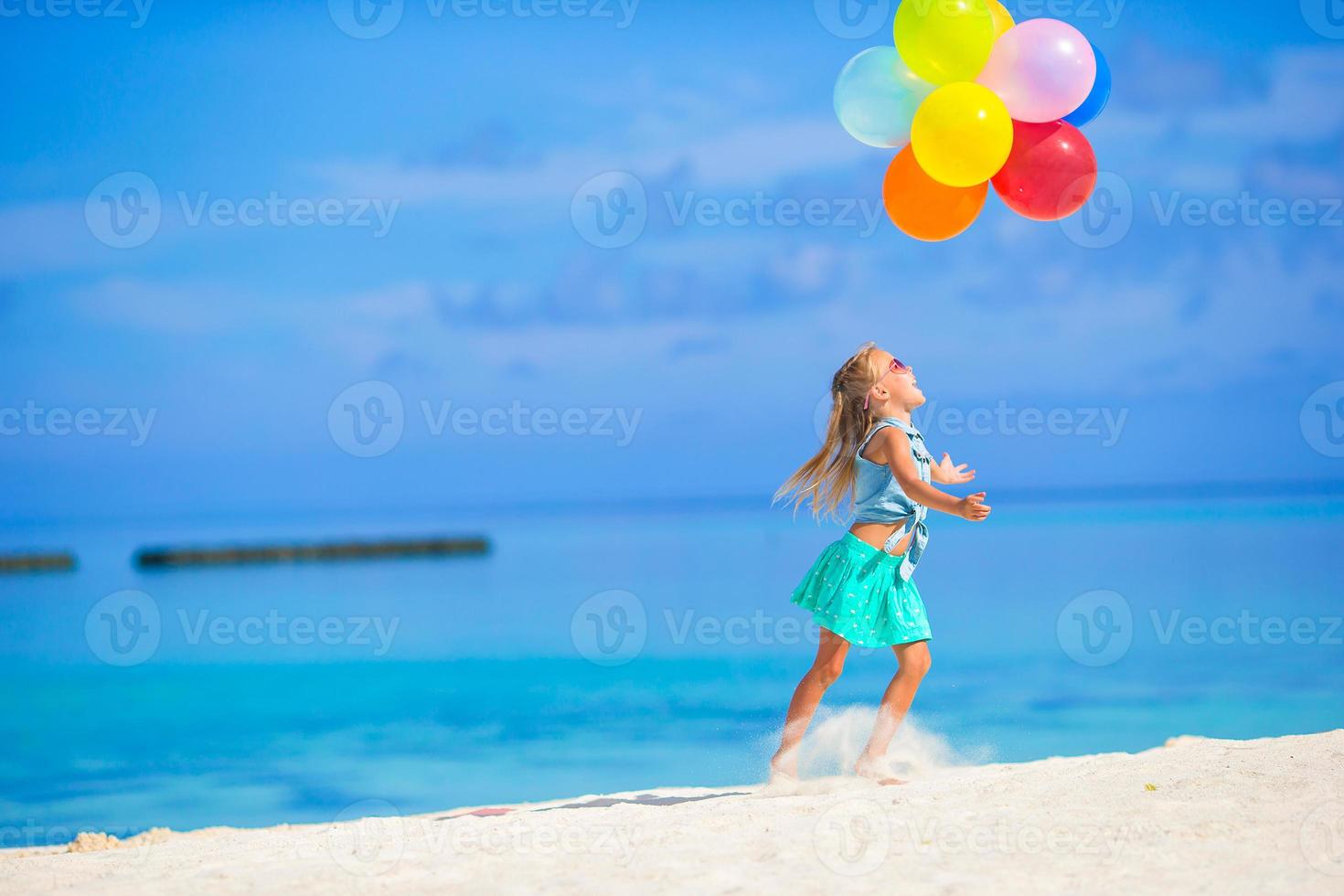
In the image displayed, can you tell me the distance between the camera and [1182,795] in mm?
3633

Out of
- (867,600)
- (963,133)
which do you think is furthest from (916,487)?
(963,133)

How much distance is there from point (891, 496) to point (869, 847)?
1.67 metres

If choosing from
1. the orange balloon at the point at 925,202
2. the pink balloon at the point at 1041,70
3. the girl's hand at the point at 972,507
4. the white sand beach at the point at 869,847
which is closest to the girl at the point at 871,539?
the girl's hand at the point at 972,507

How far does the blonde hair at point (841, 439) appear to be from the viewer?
15.6ft

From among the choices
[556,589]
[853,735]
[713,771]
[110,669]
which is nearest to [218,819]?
[713,771]

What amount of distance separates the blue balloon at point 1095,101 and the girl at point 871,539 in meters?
1.45

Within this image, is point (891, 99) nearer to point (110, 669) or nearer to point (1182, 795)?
point (1182, 795)

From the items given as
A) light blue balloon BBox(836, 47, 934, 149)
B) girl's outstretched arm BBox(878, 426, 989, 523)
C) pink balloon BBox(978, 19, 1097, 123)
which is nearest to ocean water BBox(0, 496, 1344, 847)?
girl's outstretched arm BBox(878, 426, 989, 523)

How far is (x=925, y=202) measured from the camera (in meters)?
5.16

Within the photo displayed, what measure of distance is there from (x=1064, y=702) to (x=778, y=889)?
625 centimetres

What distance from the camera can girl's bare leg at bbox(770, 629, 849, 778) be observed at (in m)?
4.60

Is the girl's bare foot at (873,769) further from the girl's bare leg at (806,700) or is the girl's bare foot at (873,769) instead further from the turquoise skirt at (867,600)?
the turquoise skirt at (867,600)

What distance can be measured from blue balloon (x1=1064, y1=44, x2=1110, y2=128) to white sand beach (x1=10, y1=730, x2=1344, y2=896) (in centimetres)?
268

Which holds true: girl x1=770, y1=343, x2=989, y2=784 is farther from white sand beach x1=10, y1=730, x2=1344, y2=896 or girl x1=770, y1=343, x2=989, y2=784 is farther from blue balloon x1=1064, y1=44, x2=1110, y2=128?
blue balloon x1=1064, y1=44, x2=1110, y2=128
